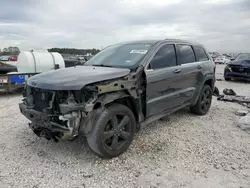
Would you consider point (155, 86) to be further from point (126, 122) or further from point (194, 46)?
point (194, 46)

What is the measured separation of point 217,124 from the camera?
→ 526 cm

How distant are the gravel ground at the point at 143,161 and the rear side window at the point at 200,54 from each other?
68.1 inches

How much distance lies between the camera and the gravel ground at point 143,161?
119 inches

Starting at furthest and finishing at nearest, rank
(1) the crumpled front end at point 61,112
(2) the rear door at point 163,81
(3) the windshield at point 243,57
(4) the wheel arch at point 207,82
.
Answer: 1. (3) the windshield at point 243,57
2. (4) the wheel arch at point 207,82
3. (2) the rear door at point 163,81
4. (1) the crumpled front end at point 61,112

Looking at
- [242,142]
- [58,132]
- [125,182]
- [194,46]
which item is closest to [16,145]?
[58,132]

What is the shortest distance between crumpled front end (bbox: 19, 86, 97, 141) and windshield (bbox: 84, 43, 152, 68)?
3.72ft

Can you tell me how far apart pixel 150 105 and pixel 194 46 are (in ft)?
7.75

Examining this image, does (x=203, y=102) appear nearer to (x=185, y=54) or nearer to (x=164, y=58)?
(x=185, y=54)

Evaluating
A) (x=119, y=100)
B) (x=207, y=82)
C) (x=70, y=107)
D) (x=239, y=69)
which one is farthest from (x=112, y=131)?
(x=239, y=69)

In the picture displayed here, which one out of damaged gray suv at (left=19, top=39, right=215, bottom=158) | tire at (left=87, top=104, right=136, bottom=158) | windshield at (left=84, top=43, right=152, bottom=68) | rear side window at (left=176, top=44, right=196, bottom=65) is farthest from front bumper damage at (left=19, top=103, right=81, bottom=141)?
rear side window at (left=176, top=44, right=196, bottom=65)

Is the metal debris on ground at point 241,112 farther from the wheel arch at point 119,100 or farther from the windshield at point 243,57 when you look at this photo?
the windshield at point 243,57

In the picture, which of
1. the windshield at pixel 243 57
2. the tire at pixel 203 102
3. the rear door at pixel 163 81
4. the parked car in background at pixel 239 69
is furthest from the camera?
the windshield at pixel 243 57

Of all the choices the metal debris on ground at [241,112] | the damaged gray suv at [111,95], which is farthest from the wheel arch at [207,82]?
the metal debris on ground at [241,112]

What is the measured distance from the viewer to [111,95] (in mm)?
3443
